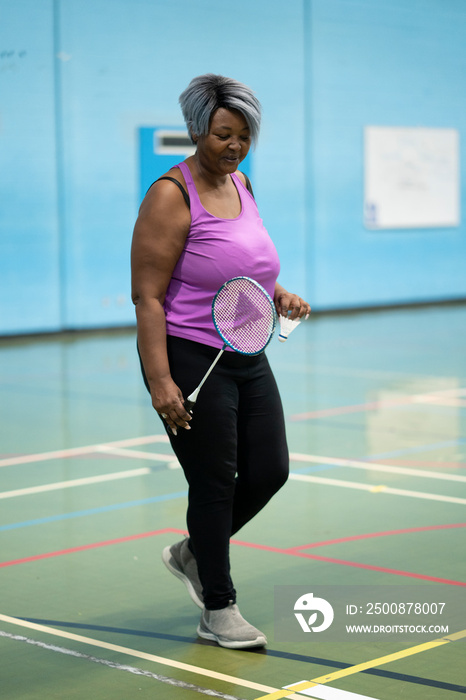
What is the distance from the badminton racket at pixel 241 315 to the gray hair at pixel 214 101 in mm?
509

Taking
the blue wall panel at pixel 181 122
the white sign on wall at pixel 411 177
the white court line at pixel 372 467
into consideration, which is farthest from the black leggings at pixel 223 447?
the white sign on wall at pixel 411 177

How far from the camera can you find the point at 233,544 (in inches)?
195

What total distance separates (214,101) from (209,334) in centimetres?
74

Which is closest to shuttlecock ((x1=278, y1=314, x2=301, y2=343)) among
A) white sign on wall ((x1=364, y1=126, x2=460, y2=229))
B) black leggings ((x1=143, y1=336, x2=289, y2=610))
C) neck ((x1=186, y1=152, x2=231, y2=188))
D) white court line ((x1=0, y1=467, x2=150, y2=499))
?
black leggings ((x1=143, y1=336, x2=289, y2=610))

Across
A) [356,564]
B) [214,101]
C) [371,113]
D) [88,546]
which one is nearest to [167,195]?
[214,101]

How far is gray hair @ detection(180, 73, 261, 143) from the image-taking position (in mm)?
3568

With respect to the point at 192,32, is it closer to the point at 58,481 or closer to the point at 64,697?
the point at 58,481

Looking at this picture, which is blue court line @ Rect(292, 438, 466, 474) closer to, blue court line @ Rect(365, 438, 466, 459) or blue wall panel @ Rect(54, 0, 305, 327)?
blue court line @ Rect(365, 438, 466, 459)

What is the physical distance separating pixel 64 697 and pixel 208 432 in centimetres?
91

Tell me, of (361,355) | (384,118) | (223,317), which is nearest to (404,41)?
(384,118)

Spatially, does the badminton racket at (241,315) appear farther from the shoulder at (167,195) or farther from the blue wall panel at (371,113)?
the blue wall panel at (371,113)

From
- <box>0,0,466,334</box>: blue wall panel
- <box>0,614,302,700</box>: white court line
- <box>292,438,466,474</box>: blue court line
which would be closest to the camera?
<box>0,614,302,700</box>: white court line

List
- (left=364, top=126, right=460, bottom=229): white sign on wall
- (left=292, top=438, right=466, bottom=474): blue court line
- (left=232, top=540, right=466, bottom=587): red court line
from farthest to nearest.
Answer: (left=364, top=126, right=460, bottom=229): white sign on wall
(left=292, top=438, right=466, bottom=474): blue court line
(left=232, top=540, right=466, bottom=587): red court line

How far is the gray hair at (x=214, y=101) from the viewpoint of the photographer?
140 inches
